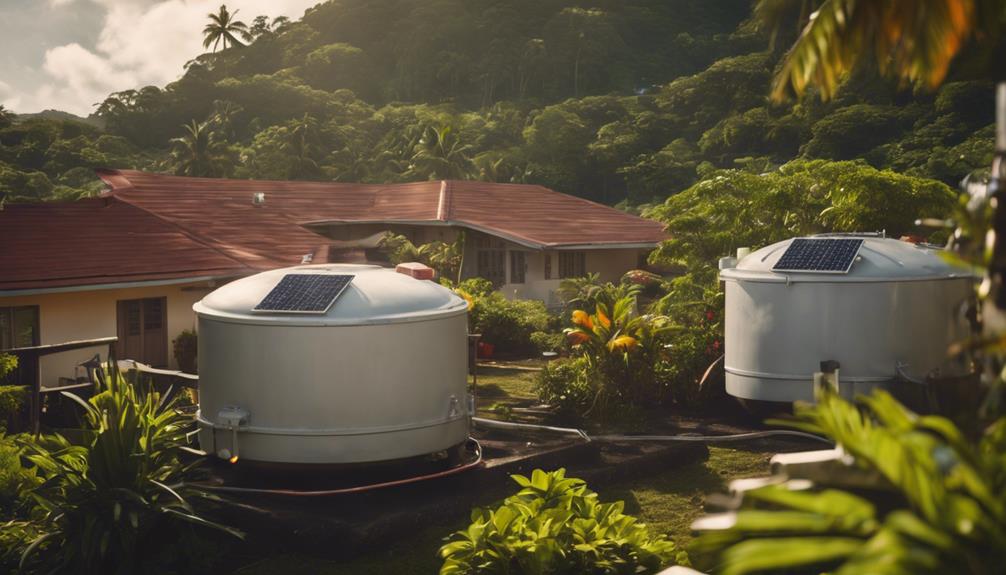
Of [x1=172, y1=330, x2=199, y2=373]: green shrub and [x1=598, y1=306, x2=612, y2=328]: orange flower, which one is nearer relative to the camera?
[x1=598, y1=306, x2=612, y2=328]: orange flower

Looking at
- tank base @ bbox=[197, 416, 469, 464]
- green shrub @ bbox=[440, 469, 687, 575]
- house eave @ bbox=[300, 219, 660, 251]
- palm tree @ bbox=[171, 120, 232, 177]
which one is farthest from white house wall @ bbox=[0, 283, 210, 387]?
palm tree @ bbox=[171, 120, 232, 177]

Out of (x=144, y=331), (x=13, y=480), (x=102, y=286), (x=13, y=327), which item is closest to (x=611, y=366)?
(x=13, y=480)

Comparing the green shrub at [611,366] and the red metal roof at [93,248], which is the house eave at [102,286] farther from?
the green shrub at [611,366]

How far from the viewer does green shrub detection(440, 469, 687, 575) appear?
7652mm

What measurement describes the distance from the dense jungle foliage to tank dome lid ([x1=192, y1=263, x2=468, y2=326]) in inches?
798

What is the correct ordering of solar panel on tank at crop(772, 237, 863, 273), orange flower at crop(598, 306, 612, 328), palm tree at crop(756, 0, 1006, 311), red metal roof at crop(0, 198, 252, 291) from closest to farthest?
palm tree at crop(756, 0, 1006, 311)
solar panel on tank at crop(772, 237, 863, 273)
orange flower at crop(598, 306, 612, 328)
red metal roof at crop(0, 198, 252, 291)

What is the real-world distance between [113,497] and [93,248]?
13.2 meters

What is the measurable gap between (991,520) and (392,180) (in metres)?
61.3

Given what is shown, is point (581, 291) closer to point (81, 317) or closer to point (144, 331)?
point (144, 331)

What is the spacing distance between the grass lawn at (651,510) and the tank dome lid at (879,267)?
2.48m

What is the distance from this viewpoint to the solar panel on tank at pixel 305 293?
36.0 feet

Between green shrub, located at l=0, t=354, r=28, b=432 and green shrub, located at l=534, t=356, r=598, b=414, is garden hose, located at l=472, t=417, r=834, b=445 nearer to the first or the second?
green shrub, located at l=534, t=356, r=598, b=414

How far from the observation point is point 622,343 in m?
15.9

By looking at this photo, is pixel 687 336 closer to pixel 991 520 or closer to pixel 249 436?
pixel 249 436
